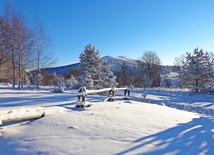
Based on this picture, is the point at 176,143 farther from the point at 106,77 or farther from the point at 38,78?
the point at 106,77

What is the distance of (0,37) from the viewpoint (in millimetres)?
17672

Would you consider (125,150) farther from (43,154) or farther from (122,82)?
(122,82)

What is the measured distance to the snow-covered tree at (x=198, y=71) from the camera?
2668 cm

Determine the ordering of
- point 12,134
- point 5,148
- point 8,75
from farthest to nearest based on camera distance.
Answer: point 8,75
point 12,134
point 5,148

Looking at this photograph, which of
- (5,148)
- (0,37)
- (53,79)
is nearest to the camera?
(5,148)

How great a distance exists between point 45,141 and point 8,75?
20.4 m

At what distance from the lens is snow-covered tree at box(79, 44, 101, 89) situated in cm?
A: 2826

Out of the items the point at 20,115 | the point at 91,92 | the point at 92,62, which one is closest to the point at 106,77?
the point at 92,62

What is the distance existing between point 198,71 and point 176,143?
26.1m

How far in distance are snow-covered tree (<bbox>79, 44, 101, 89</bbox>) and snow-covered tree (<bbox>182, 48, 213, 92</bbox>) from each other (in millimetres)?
13561

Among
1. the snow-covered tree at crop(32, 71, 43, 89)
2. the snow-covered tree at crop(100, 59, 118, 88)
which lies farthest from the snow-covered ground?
the snow-covered tree at crop(100, 59, 118, 88)

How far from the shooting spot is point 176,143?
3.85 m

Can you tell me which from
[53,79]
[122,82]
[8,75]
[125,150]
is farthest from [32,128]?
[53,79]

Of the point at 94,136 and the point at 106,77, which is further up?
the point at 106,77
